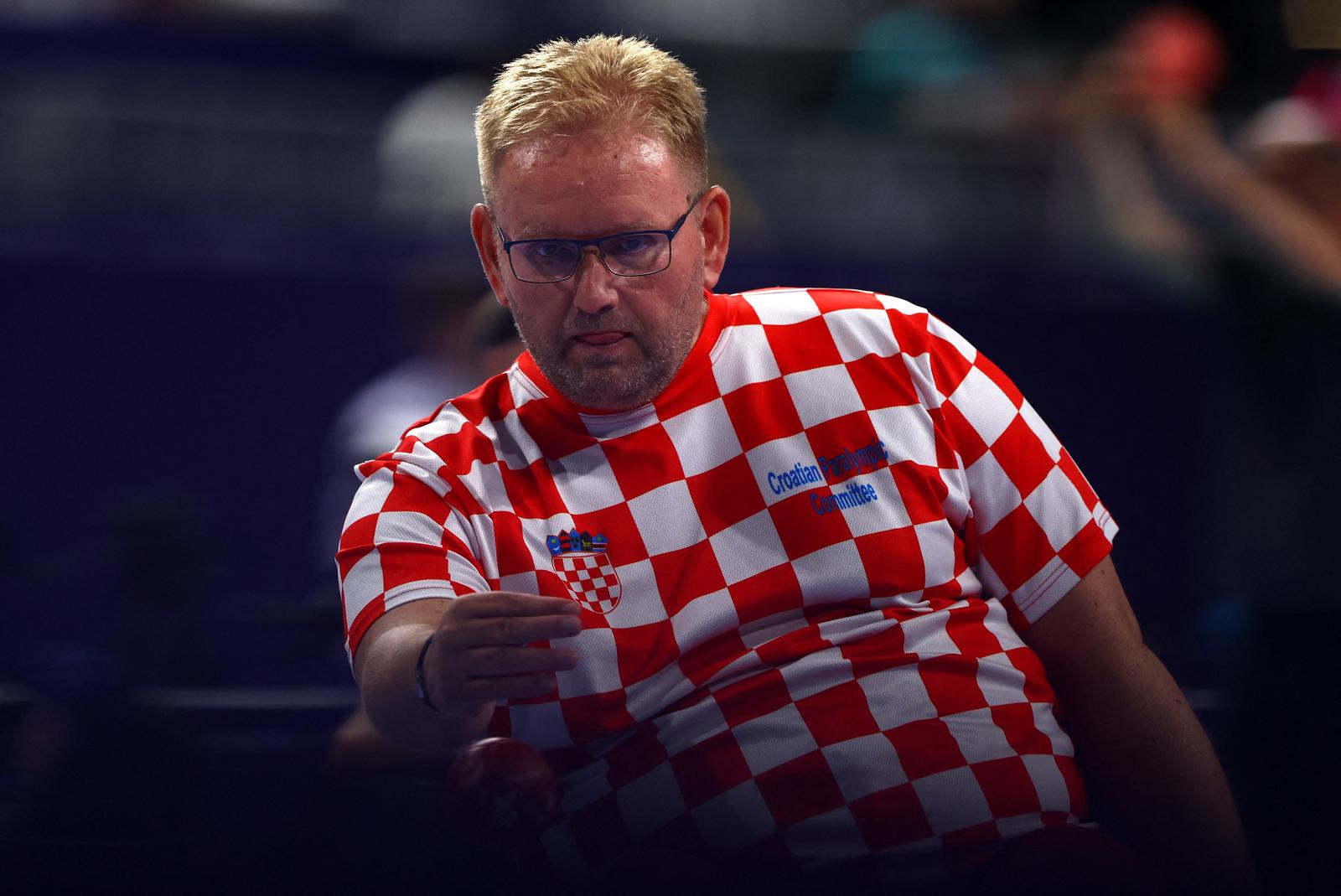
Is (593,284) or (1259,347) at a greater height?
(593,284)

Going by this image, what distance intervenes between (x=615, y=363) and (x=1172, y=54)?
1.65 m

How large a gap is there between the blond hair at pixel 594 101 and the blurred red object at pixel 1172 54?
1.43 meters

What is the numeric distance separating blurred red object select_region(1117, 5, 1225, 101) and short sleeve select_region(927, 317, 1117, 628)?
1348 mm

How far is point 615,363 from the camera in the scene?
1140mm

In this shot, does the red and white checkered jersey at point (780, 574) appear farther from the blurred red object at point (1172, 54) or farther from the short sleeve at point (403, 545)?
the blurred red object at point (1172, 54)

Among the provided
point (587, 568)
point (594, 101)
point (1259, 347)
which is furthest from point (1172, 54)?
point (587, 568)

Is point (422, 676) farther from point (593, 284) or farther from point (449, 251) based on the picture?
point (449, 251)

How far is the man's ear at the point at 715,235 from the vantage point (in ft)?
3.96

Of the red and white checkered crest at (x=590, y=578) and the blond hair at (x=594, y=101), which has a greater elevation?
the blond hair at (x=594, y=101)

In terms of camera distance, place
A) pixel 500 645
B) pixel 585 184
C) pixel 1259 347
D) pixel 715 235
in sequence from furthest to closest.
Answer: pixel 1259 347
pixel 715 235
pixel 585 184
pixel 500 645

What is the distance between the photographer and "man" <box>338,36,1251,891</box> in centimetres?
110

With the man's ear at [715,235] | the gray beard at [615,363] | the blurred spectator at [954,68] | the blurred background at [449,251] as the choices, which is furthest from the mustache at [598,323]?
the blurred spectator at [954,68]

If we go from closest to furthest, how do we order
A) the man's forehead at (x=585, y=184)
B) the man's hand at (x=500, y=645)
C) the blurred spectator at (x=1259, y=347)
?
the man's hand at (x=500, y=645) → the man's forehead at (x=585, y=184) → the blurred spectator at (x=1259, y=347)

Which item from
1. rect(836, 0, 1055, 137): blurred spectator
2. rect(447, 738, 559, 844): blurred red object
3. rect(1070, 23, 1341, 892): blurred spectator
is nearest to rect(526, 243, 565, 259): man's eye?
rect(447, 738, 559, 844): blurred red object
